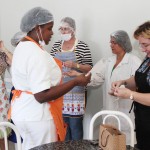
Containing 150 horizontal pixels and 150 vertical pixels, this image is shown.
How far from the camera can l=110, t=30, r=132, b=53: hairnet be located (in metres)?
2.31

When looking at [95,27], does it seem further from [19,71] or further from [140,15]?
[19,71]

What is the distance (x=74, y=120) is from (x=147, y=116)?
97 centimetres

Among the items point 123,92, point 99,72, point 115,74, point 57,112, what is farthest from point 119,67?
point 57,112

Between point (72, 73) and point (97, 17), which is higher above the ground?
point (97, 17)

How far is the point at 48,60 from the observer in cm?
160

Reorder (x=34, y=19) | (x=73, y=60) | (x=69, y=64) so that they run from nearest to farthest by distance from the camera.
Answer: (x=34, y=19) < (x=69, y=64) < (x=73, y=60)

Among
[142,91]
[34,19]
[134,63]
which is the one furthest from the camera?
[134,63]

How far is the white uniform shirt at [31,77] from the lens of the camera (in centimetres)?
152

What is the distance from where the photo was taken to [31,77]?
5.03ft

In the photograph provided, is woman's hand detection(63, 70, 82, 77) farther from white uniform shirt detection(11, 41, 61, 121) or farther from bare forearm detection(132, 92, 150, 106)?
bare forearm detection(132, 92, 150, 106)

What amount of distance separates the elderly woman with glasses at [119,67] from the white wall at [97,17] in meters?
0.21

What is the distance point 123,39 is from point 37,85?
43.1 inches

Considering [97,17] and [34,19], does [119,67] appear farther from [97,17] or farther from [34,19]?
[34,19]

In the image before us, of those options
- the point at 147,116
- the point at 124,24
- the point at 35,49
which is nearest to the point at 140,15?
the point at 124,24
